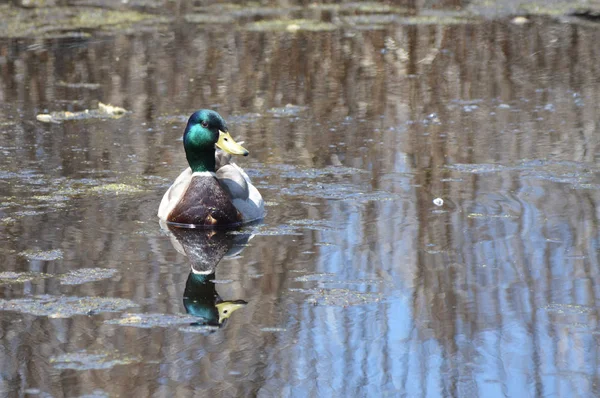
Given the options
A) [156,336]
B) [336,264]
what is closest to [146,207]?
[336,264]

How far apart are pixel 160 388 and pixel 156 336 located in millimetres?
589

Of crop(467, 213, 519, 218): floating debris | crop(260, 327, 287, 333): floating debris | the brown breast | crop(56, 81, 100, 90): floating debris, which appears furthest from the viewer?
crop(56, 81, 100, 90): floating debris

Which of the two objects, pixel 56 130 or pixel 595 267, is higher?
pixel 56 130

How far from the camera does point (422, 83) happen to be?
11.5 meters

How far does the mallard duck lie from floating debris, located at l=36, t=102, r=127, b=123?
3.10 meters

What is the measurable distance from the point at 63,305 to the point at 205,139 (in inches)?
88.9

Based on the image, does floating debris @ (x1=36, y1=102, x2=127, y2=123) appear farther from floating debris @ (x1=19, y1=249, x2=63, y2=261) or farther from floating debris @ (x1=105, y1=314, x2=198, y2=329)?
floating debris @ (x1=105, y1=314, x2=198, y2=329)

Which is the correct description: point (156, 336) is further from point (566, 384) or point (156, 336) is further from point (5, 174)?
point (5, 174)

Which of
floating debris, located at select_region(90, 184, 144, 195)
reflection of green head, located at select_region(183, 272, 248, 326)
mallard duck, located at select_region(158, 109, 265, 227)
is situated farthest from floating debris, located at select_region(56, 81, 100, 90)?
reflection of green head, located at select_region(183, 272, 248, 326)

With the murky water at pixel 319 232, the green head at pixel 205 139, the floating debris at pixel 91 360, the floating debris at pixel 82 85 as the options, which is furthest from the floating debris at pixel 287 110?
the floating debris at pixel 91 360

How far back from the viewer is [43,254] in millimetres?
Result: 6402

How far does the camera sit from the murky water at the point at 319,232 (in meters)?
4.70

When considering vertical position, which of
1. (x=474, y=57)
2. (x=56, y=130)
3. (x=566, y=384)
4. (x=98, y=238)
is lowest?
(x=566, y=384)

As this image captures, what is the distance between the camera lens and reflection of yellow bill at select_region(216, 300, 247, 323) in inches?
209
